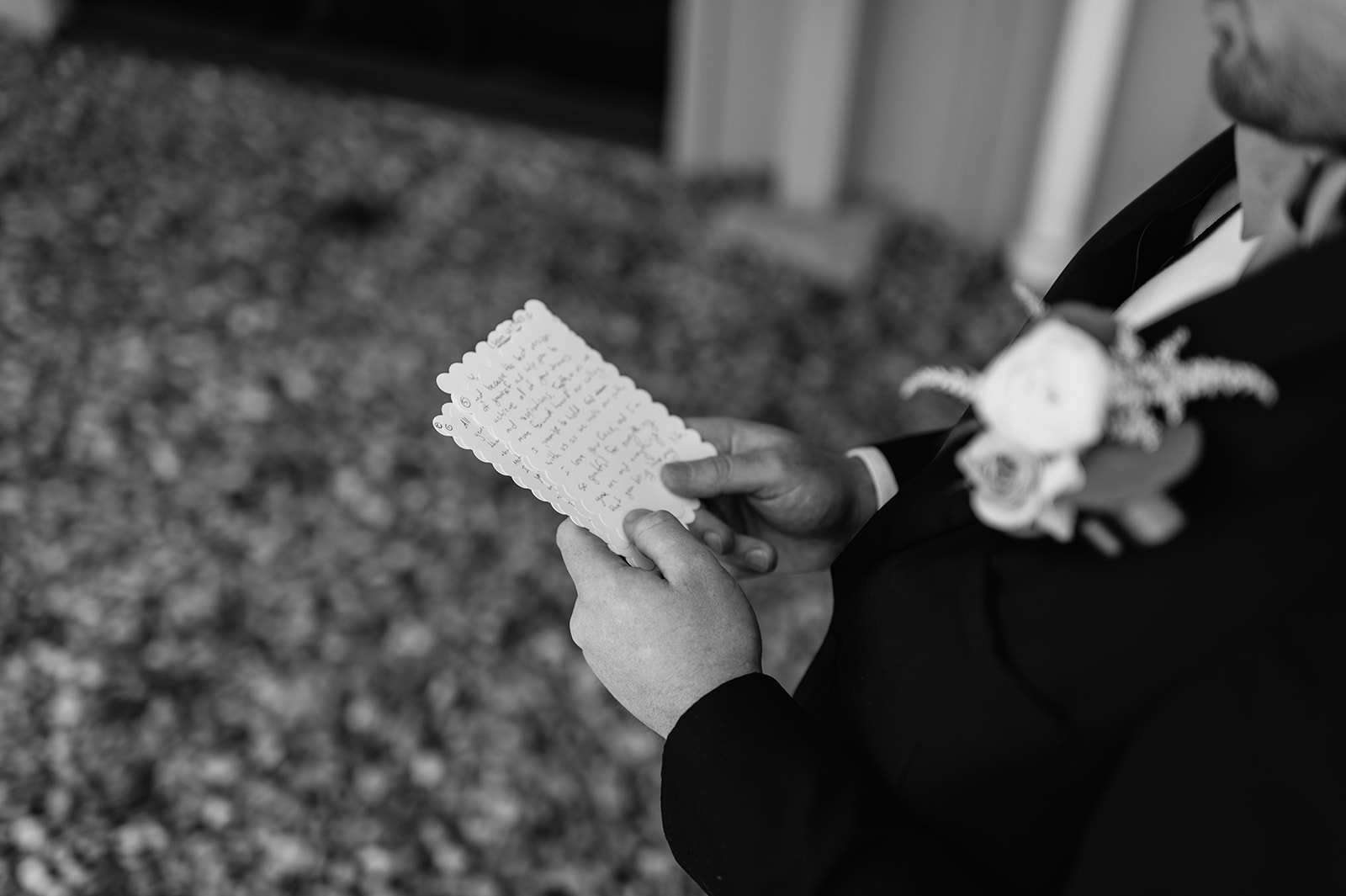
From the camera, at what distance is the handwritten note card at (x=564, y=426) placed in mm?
1323

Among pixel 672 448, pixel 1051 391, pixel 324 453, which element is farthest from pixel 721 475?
pixel 324 453

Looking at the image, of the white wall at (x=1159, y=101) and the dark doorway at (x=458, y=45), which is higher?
the white wall at (x=1159, y=101)

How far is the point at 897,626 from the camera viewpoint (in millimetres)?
1146

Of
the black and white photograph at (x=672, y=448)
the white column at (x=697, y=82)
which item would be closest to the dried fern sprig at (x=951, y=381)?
the black and white photograph at (x=672, y=448)

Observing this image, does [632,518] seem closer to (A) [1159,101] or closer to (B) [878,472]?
(B) [878,472]

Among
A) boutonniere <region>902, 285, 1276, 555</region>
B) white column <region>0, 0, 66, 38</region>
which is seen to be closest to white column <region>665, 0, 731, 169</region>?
white column <region>0, 0, 66, 38</region>

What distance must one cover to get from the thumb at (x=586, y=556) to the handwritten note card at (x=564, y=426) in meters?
0.01

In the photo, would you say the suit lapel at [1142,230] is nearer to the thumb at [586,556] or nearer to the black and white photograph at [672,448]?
the black and white photograph at [672,448]

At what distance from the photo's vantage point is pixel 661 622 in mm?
1242

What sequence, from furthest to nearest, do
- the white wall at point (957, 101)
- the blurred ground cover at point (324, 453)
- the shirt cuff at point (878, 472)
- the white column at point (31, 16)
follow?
1. the white column at point (31, 16)
2. the white wall at point (957, 101)
3. the blurred ground cover at point (324, 453)
4. the shirt cuff at point (878, 472)

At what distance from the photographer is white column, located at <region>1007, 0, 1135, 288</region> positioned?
3871 mm

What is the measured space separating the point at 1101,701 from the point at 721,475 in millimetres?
636

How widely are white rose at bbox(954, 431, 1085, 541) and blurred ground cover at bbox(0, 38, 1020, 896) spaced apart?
1.98 metres

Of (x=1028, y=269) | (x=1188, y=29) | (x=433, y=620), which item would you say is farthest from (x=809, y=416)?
(x=1188, y=29)
